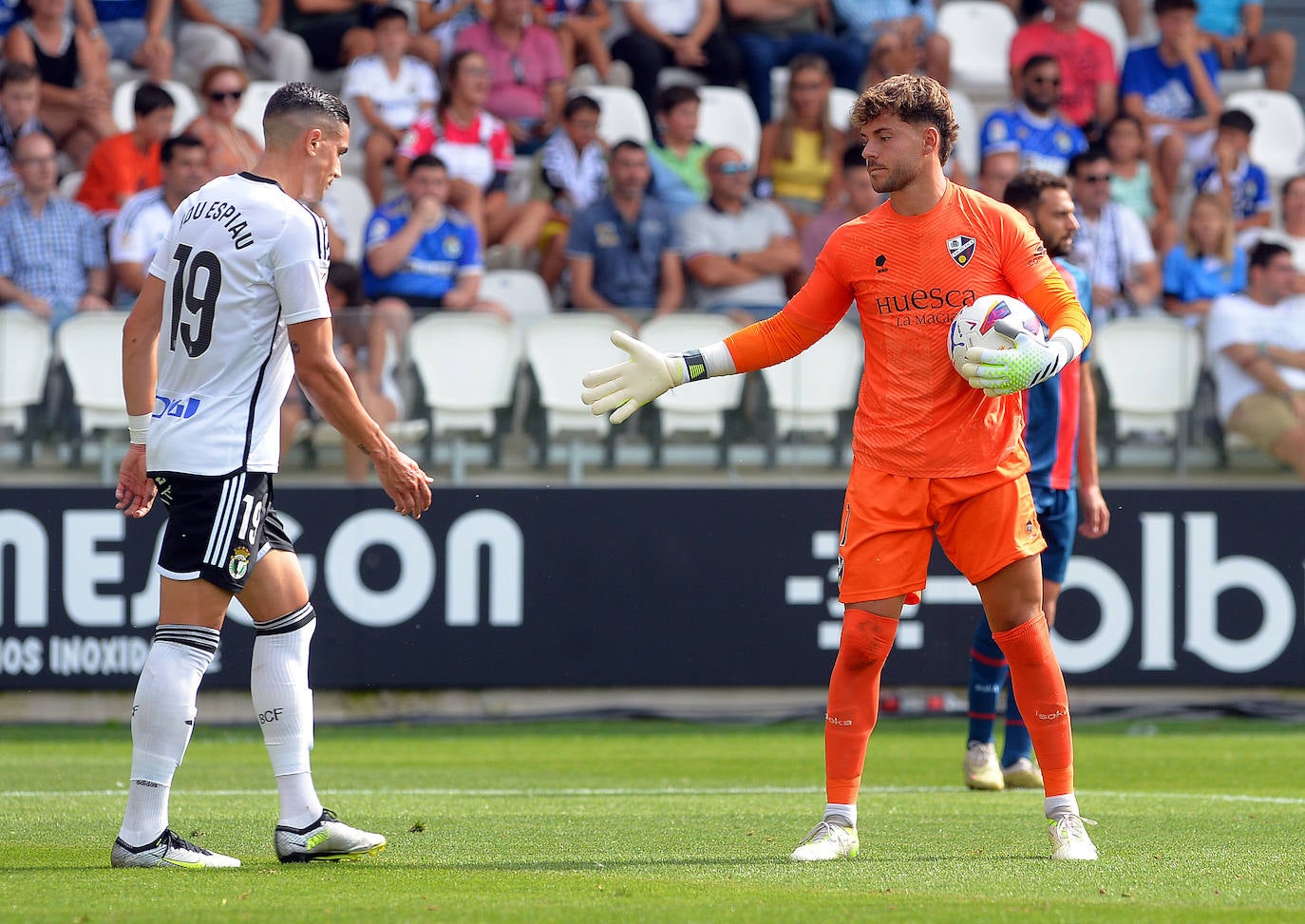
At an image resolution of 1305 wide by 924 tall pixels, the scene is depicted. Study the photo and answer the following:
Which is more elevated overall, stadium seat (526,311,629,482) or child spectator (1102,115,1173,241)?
child spectator (1102,115,1173,241)

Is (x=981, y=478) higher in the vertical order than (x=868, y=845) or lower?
higher

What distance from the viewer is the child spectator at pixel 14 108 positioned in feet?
39.6

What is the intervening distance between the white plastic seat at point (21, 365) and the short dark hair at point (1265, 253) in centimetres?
746

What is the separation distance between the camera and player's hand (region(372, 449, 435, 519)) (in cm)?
488

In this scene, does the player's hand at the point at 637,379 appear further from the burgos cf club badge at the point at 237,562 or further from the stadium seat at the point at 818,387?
the stadium seat at the point at 818,387

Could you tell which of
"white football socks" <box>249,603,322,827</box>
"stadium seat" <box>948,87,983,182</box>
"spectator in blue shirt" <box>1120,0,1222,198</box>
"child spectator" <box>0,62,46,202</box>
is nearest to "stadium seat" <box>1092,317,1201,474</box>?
"stadium seat" <box>948,87,983,182</box>

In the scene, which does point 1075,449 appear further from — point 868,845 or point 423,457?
point 423,457

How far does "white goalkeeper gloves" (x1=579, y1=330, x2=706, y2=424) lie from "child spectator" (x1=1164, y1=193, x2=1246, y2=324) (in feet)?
25.4

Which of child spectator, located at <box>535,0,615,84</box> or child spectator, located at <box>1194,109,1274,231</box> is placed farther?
child spectator, located at <box>535,0,615,84</box>

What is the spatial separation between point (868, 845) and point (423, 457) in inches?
211

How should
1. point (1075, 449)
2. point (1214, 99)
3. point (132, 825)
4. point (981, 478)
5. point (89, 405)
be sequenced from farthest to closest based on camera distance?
A: point (1214, 99) < point (89, 405) < point (1075, 449) < point (981, 478) < point (132, 825)

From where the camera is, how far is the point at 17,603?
10141 millimetres

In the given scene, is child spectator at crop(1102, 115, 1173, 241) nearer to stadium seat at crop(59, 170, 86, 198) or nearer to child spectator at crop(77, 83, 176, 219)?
child spectator at crop(77, 83, 176, 219)

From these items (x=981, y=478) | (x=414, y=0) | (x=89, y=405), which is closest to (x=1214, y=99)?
(x=414, y=0)
